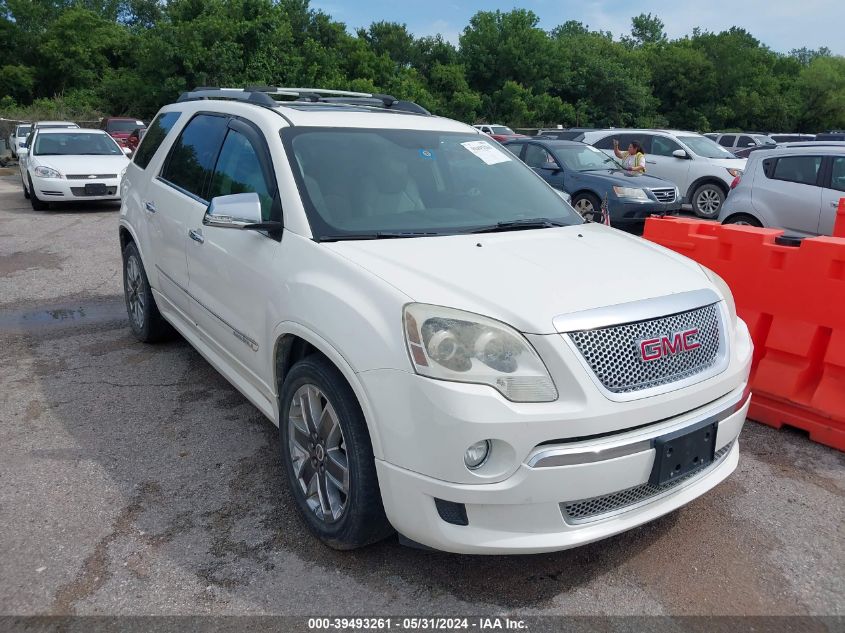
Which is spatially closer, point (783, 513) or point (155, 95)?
point (783, 513)

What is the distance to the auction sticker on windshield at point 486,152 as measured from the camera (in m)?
4.13

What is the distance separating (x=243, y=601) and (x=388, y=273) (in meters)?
1.36

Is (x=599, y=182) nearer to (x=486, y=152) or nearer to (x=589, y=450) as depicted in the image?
(x=486, y=152)

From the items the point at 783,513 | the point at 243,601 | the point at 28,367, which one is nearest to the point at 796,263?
the point at 783,513

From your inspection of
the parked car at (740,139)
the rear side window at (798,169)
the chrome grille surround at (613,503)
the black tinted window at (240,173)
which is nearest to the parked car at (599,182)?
the rear side window at (798,169)

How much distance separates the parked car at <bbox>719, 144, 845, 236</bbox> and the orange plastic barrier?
488 cm

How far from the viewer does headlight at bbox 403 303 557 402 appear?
2467mm

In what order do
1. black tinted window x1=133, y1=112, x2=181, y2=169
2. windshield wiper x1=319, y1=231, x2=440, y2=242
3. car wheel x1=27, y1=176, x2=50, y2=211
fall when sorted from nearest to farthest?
windshield wiper x1=319, y1=231, x2=440, y2=242
black tinted window x1=133, y1=112, x2=181, y2=169
car wheel x1=27, y1=176, x2=50, y2=211

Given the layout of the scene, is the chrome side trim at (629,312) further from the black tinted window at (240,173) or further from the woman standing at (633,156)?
the woman standing at (633,156)

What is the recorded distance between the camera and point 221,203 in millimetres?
3346

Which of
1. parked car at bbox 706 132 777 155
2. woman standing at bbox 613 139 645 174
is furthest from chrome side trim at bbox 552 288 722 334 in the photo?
parked car at bbox 706 132 777 155

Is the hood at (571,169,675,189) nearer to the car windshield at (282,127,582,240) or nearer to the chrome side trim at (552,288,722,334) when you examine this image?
the car windshield at (282,127,582,240)

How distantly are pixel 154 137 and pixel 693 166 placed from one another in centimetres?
1260

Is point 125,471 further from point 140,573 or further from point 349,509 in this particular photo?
point 349,509
